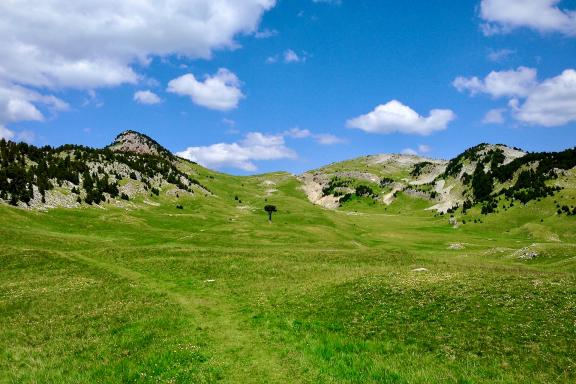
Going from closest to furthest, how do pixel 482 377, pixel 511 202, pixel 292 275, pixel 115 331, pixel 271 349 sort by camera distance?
pixel 482 377
pixel 271 349
pixel 115 331
pixel 292 275
pixel 511 202

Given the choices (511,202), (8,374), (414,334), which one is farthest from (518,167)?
(8,374)

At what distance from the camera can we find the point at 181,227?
349ft

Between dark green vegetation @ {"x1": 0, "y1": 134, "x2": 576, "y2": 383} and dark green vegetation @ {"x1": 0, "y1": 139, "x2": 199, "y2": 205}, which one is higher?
dark green vegetation @ {"x1": 0, "y1": 139, "x2": 199, "y2": 205}

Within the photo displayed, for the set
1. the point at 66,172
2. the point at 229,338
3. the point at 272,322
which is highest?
the point at 66,172

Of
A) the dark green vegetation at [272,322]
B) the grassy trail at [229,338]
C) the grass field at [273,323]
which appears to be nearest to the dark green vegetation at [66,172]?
the dark green vegetation at [272,322]

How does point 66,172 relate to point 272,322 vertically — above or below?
above

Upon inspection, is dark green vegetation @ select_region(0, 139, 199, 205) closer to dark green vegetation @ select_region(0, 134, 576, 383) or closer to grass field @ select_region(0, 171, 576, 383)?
dark green vegetation @ select_region(0, 134, 576, 383)

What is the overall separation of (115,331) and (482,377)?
2082 cm

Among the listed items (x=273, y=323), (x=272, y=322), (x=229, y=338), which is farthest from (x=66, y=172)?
(x=229, y=338)

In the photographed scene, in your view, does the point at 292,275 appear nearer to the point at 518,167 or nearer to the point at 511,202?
the point at 511,202

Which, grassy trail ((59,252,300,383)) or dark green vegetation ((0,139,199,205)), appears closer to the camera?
grassy trail ((59,252,300,383))

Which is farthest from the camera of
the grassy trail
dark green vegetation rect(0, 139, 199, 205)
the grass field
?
dark green vegetation rect(0, 139, 199, 205)

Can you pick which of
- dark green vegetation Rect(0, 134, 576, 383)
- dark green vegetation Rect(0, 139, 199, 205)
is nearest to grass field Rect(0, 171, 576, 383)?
dark green vegetation Rect(0, 134, 576, 383)

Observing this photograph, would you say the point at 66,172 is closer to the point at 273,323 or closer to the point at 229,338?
the point at 273,323
